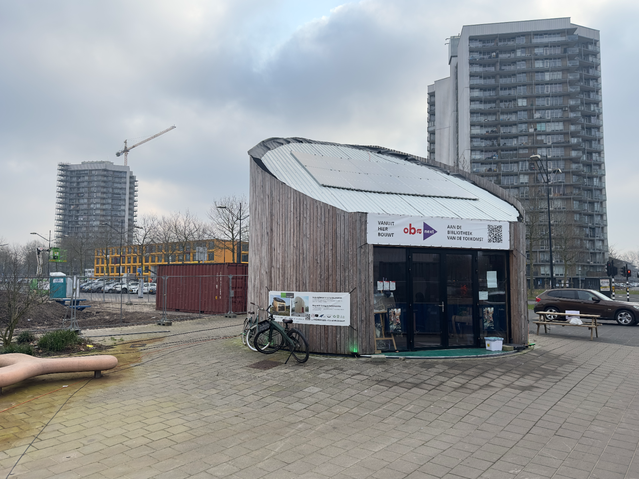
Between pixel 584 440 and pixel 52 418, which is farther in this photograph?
pixel 52 418

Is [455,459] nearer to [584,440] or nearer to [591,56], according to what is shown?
[584,440]

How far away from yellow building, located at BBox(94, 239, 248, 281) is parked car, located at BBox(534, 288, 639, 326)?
35685 mm

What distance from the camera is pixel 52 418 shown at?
5.42 metres

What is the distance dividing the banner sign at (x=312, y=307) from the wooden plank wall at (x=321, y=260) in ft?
0.38

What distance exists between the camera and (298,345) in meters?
8.74

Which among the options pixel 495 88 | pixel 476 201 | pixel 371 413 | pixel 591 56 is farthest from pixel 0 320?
pixel 591 56

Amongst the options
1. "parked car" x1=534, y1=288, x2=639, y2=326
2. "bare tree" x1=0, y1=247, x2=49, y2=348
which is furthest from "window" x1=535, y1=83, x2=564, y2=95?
"bare tree" x1=0, y1=247, x2=49, y2=348

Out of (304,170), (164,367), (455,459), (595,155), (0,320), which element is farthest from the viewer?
(595,155)

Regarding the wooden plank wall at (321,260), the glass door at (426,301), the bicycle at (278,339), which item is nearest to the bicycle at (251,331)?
the bicycle at (278,339)

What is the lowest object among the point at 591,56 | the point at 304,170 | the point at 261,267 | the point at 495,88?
the point at 261,267

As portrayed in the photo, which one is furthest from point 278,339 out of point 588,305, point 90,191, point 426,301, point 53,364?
point 90,191

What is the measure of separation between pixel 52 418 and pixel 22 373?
5.35ft

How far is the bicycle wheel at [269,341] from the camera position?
891 cm

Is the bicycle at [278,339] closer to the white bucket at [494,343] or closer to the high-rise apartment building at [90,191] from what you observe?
the white bucket at [494,343]
